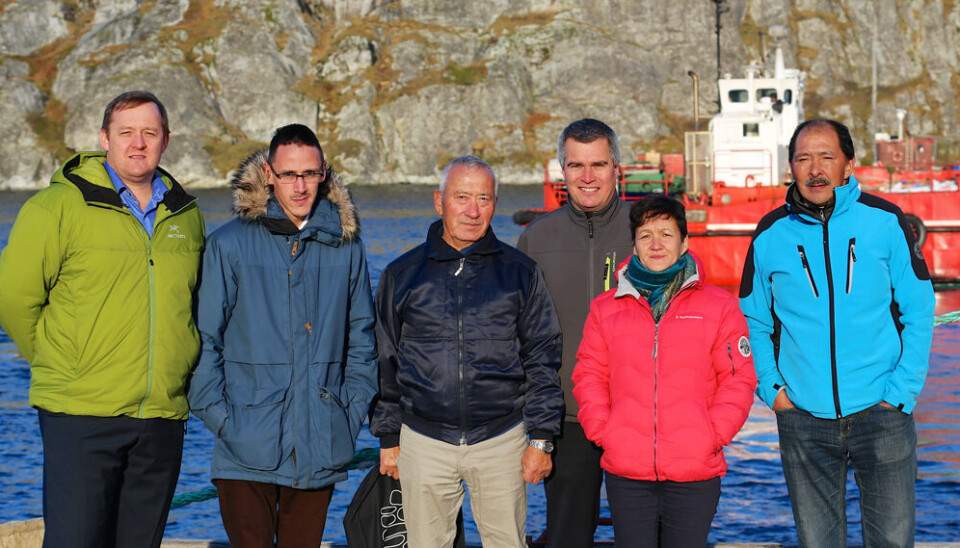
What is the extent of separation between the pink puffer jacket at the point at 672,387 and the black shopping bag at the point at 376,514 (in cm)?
97

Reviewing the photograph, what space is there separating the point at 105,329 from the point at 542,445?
2.06 meters

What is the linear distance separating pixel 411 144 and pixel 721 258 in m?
94.9

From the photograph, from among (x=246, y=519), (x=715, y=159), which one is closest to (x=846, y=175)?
(x=246, y=519)

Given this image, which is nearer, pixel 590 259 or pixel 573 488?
pixel 573 488

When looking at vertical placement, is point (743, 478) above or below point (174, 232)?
below

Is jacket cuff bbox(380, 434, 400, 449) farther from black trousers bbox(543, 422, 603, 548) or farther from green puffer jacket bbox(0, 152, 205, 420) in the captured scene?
green puffer jacket bbox(0, 152, 205, 420)

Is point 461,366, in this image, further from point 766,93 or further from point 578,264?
point 766,93

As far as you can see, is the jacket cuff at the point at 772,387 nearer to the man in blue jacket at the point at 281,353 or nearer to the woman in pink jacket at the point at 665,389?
the woman in pink jacket at the point at 665,389

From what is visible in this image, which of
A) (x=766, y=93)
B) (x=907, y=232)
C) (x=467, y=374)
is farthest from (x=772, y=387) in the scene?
(x=766, y=93)

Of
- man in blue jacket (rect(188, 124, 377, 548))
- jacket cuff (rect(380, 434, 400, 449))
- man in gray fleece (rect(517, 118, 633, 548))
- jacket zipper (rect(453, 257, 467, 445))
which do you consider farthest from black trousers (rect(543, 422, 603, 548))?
man in blue jacket (rect(188, 124, 377, 548))

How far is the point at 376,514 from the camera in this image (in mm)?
4523

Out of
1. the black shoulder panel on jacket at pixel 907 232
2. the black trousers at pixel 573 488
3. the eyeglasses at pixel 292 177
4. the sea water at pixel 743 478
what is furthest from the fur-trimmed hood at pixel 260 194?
the sea water at pixel 743 478

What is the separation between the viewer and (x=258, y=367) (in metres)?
4.23

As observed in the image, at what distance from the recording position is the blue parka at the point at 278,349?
4.18 meters
